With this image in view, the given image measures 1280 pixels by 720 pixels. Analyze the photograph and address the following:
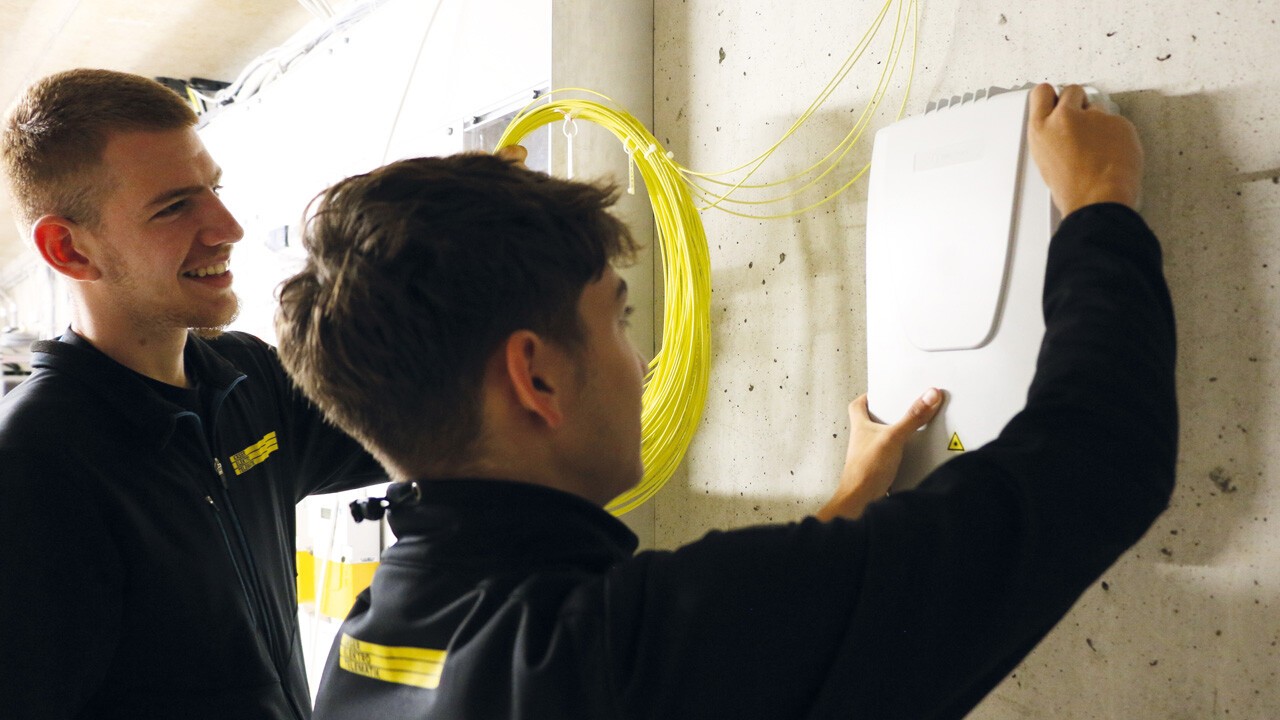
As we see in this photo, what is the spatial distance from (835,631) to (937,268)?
0.53 m

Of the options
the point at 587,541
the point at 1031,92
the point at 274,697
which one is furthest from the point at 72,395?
the point at 1031,92

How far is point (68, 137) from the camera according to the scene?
4.12 ft

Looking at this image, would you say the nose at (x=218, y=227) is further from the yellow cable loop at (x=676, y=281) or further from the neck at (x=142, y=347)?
the yellow cable loop at (x=676, y=281)

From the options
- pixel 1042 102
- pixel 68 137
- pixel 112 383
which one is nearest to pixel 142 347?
pixel 112 383

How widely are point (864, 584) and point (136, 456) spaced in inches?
39.8

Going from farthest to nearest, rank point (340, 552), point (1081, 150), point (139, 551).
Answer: point (340, 552) < point (139, 551) < point (1081, 150)

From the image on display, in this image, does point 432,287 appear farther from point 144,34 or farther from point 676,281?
point 144,34

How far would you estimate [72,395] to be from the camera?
1179 mm

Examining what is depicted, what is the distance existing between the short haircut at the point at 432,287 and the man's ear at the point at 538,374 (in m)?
0.01

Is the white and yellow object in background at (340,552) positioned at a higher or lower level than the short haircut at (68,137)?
lower

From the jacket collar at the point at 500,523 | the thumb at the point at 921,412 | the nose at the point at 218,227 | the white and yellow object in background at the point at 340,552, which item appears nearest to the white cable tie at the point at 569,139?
the nose at the point at 218,227

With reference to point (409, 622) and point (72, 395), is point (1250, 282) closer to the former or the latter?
point (409, 622)

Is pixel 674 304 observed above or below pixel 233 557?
above

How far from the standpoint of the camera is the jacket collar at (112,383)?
1.20 m
